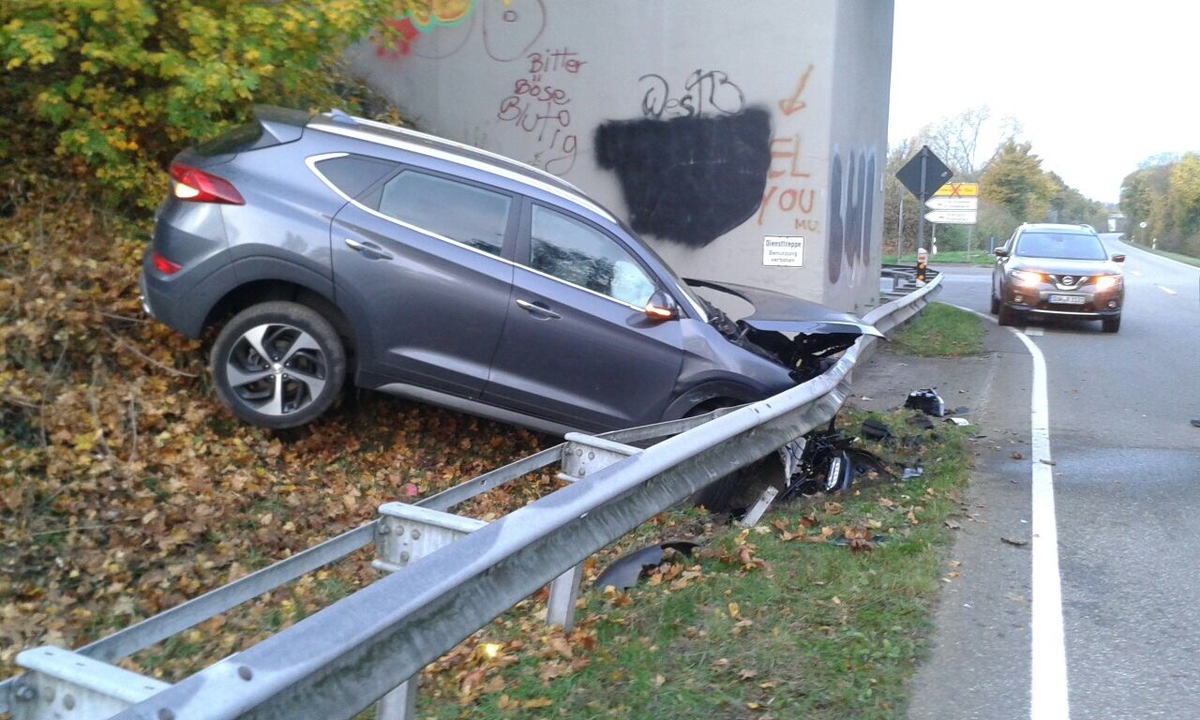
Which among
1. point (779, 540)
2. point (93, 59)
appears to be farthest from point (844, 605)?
point (93, 59)

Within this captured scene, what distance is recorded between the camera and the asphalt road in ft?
14.6

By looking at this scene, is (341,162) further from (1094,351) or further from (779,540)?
(1094,351)

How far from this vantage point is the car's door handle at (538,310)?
6945mm

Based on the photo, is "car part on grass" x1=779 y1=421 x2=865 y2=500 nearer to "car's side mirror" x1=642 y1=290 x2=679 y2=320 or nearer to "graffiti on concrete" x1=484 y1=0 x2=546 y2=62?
"car's side mirror" x1=642 y1=290 x2=679 y2=320

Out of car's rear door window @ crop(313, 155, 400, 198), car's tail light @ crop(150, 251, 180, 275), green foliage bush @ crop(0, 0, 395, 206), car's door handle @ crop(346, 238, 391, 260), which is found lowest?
car's tail light @ crop(150, 251, 180, 275)

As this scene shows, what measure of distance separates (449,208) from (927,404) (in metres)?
5.12

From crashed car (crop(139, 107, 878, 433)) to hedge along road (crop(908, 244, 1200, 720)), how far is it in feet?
6.49

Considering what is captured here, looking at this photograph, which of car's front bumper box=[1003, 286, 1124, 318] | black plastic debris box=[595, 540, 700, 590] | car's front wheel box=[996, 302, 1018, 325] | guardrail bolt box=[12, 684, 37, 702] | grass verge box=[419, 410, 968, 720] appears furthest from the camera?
car's front wheel box=[996, 302, 1018, 325]

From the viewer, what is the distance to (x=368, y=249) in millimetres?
6801

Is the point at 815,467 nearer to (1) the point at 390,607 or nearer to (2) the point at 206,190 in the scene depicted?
(2) the point at 206,190

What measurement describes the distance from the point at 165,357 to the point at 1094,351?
42.8 ft

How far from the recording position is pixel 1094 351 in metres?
16.1

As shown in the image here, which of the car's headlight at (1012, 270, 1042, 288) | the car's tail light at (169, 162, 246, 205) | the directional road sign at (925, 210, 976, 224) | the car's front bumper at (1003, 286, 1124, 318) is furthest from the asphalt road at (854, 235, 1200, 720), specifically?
the directional road sign at (925, 210, 976, 224)

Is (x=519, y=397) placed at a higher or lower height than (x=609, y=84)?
lower
